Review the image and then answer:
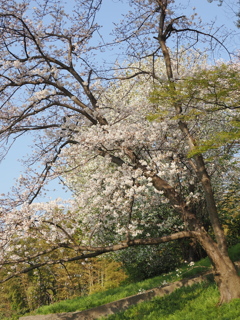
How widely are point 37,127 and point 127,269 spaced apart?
8.29 m

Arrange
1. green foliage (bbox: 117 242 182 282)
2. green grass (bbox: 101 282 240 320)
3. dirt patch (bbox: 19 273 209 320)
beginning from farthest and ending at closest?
green foliage (bbox: 117 242 182 282) < dirt patch (bbox: 19 273 209 320) < green grass (bbox: 101 282 240 320)

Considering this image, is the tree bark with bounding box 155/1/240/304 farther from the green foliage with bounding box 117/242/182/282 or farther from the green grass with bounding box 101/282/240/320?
the green foliage with bounding box 117/242/182/282

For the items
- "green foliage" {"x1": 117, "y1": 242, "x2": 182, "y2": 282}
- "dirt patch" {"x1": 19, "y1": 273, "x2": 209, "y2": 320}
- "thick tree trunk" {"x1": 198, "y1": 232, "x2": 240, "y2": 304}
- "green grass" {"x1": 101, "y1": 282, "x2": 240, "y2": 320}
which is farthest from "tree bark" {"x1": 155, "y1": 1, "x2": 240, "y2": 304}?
"green foliage" {"x1": 117, "y1": 242, "x2": 182, "y2": 282}

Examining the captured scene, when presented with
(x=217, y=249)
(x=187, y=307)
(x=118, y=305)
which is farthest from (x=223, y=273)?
(x=118, y=305)

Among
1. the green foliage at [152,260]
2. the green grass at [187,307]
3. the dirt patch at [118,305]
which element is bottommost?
the green grass at [187,307]

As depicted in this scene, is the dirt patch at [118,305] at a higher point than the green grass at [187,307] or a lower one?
higher

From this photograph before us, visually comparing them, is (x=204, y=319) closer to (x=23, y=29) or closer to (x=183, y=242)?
(x=183, y=242)

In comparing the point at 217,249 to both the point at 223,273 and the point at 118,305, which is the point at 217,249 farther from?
the point at 118,305

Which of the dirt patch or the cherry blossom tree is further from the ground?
the cherry blossom tree

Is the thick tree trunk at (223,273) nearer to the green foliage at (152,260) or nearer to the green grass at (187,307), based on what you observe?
the green grass at (187,307)

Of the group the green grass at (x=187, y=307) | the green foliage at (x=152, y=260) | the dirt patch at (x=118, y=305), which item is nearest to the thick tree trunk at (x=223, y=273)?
the green grass at (x=187, y=307)

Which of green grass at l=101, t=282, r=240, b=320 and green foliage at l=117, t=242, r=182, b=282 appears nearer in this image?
green grass at l=101, t=282, r=240, b=320

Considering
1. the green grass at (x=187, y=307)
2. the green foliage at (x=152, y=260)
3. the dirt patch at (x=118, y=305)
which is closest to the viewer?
the green grass at (x=187, y=307)

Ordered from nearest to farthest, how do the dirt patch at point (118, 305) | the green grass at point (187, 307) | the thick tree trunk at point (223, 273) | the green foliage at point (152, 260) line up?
1. the green grass at point (187, 307)
2. the thick tree trunk at point (223, 273)
3. the dirt patch at point (118, 305)
4. the green foliage at point (152, 260)
